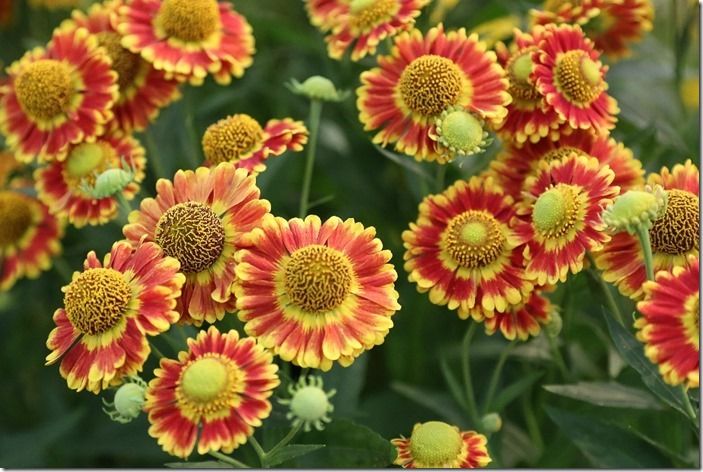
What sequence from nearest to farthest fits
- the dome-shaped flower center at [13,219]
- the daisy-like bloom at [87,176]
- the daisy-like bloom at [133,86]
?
the daisy-like bloom at [87,176], the daisy-like bloom at [133,86], the dome-shaped flower center at [13,219]

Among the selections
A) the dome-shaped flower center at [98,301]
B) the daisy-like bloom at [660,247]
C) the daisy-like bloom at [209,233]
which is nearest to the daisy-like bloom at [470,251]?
the daisy-like bloom at [660,247]

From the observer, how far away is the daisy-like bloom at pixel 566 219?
3.38 ft

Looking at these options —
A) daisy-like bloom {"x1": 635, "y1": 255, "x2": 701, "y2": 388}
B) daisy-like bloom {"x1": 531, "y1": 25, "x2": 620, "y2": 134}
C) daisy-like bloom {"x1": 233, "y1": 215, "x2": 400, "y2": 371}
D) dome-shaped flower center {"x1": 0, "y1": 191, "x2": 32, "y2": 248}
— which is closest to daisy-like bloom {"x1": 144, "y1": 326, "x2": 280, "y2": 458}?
daisy-like bloom {"x1": 233, "y1": 215, "x2": 400, "y2": 371}

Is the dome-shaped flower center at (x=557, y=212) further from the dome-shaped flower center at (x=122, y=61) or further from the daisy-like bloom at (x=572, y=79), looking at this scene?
the dome-shaped flower center at (x=122, y=61)

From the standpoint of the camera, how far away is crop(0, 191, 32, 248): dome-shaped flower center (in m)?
1.46

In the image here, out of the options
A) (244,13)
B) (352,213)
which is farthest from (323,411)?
(244,13)

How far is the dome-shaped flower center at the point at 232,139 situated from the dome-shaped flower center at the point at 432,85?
210 mm

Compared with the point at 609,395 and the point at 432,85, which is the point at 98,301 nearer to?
the point at 432,85

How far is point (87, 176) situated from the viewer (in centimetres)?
127

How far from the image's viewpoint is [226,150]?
1.19 m

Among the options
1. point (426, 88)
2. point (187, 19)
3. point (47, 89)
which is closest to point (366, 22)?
point (426, 88)

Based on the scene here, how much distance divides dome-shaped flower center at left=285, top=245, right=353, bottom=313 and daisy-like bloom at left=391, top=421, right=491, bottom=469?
0.18m

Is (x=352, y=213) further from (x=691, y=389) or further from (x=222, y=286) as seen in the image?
(x=691, y=389)

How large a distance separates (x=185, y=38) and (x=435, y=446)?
73 cm
